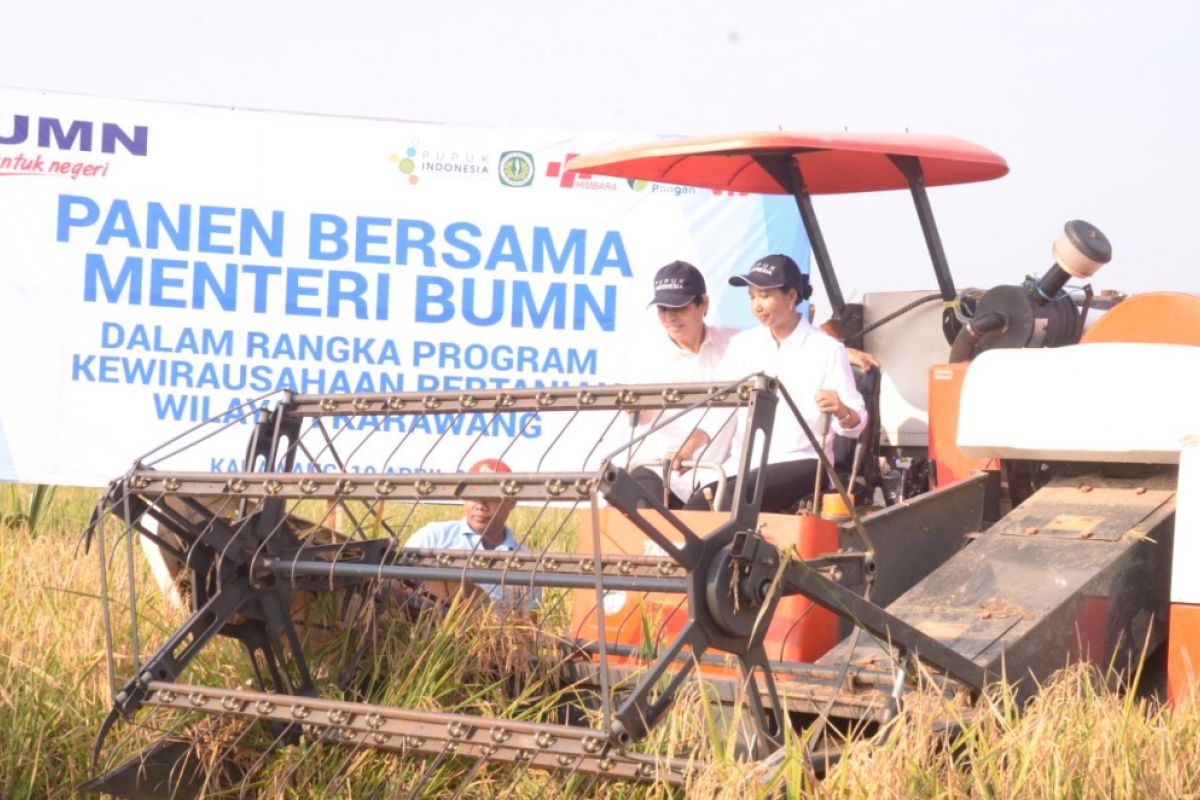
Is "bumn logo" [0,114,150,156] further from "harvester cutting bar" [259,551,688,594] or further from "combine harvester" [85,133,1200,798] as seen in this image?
"harvester cutting bar" [259,551,688,594]

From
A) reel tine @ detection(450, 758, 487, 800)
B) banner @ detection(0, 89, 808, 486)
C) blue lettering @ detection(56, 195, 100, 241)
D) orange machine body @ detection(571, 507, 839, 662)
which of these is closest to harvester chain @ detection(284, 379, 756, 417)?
orange machine body @ detection(571, 507, 839, 662)

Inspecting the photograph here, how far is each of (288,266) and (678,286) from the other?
11.2 feet

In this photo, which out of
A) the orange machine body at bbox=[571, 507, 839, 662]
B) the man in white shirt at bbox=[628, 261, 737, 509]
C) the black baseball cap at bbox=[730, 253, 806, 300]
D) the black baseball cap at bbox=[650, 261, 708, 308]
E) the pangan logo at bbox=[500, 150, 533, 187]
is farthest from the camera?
the pangan logo at bbox=[500, 150, 533, 187]

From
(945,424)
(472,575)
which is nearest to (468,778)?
(472,575)

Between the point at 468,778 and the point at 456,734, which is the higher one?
the point at 456,734

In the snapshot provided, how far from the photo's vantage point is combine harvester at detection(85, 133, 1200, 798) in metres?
3.60

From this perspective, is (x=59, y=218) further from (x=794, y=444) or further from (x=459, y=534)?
(x=794, y=444)

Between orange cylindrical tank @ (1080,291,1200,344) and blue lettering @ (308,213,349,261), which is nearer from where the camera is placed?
orange cylindrical tank @ (1080,291,1200,344)

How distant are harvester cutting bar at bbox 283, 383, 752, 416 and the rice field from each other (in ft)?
2.39

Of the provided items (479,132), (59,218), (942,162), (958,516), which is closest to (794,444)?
(958,516)

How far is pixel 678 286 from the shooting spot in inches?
248

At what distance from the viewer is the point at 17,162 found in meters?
8.95

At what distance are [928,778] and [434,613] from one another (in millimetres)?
1758

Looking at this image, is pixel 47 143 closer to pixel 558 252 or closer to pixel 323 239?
pixel 323 239
